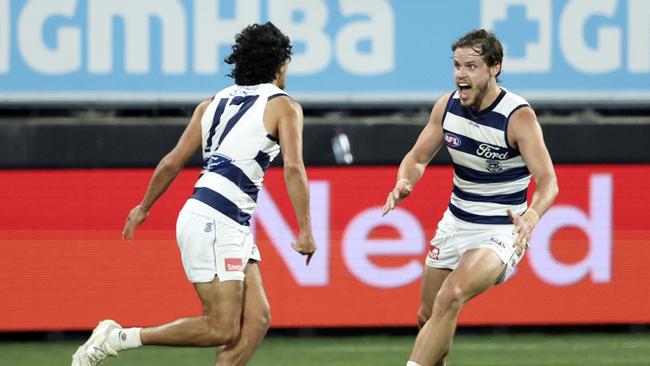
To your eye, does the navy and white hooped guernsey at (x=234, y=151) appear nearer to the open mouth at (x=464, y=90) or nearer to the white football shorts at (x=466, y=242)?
the open mouth at (x=464, y=90)

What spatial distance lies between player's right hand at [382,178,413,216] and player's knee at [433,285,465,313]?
0.52 metres

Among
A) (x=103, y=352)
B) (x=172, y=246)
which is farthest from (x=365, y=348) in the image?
(x=103, y=352)

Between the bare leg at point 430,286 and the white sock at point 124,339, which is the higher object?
the bare leg at point 430,286

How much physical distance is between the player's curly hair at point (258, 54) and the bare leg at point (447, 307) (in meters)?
1.41

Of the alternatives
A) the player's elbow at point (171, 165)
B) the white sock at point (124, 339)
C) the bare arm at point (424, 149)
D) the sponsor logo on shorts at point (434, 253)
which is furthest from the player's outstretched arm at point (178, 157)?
the sponsor logo on shorts at point (434, 253)

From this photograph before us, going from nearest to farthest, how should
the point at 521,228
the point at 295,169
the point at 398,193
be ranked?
the point at 521,228
the point at 295,169
the point at 398,193

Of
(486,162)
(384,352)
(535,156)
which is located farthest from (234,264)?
(384,352)

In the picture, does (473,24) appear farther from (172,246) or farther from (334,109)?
(172,246)

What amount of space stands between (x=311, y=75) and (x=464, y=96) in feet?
13.4

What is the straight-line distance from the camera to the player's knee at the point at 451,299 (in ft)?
22.5

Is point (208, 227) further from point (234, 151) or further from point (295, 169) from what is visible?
point (295, 169)

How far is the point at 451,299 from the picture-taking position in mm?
6852

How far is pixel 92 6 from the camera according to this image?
1089 cm

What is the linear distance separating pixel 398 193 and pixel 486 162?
0.51 metres
